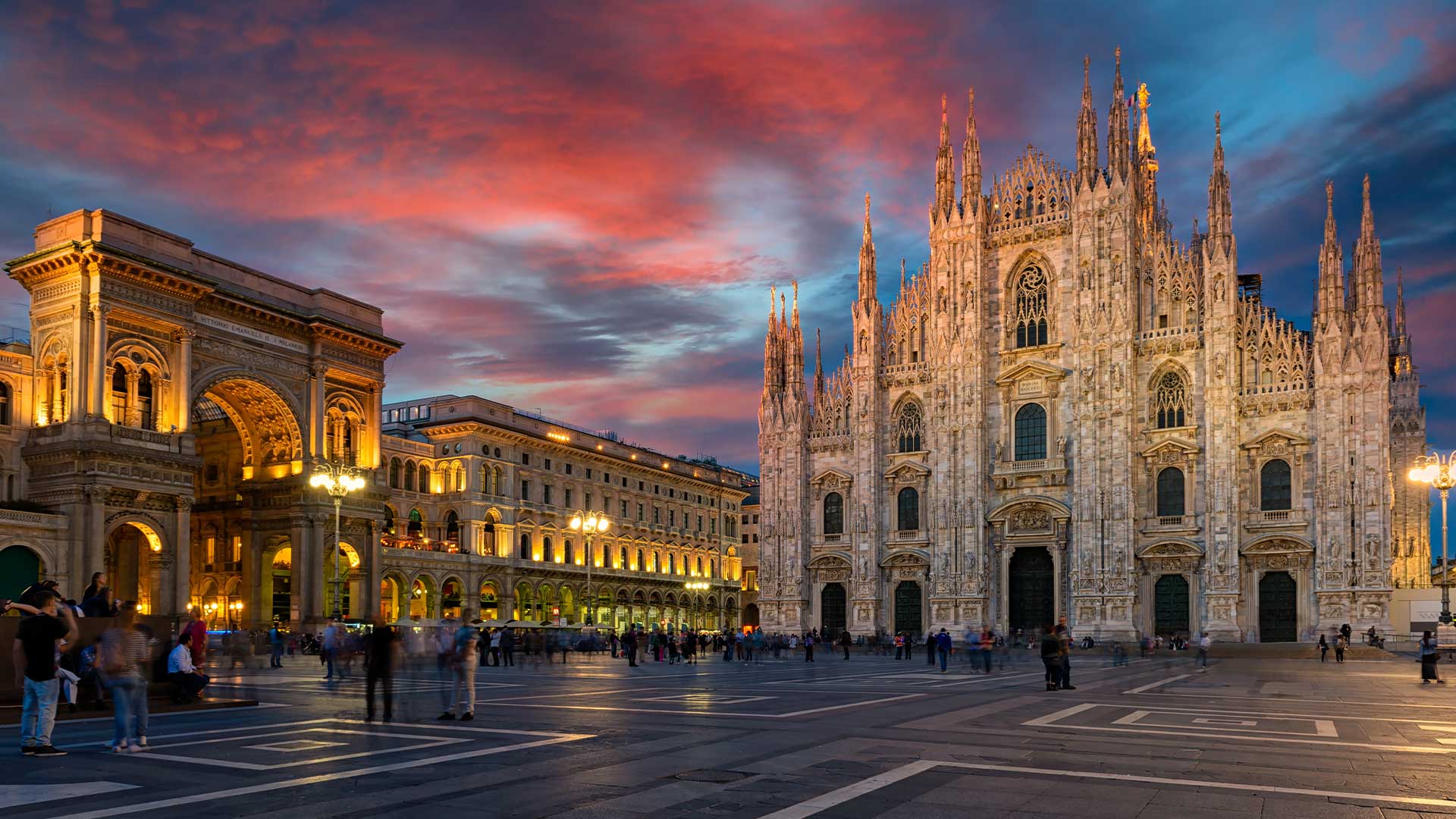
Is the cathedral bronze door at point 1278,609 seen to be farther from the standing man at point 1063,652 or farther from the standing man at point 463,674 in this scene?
the standing man at point 463,674

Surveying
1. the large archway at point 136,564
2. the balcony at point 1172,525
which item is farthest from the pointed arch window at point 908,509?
the large archway at point 136,564

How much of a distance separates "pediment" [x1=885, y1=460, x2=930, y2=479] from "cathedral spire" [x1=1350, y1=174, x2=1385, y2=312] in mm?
21988

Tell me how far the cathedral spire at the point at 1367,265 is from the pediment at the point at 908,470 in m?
22.0

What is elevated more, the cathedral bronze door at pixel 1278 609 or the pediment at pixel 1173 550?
the pediment at pixel 1173 550

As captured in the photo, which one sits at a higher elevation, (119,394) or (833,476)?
(119,394)

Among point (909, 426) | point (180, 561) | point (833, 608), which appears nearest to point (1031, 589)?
point (909, 426)

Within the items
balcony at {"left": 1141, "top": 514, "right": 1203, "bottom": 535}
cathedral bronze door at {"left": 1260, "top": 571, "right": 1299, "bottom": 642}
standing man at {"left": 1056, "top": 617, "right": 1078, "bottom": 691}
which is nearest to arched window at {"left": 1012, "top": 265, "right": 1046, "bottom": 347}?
balcony at {"left": 1141, "top": 514, "right": 1203, "bottom": 535}

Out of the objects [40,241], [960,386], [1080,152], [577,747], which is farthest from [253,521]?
[577,747]

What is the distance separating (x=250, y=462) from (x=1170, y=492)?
46.2 meters

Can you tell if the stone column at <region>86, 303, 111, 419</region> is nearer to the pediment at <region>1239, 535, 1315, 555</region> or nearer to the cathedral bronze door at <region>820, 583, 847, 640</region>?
the cathedral bronze door at <region>820, 583, 847, 640</region>

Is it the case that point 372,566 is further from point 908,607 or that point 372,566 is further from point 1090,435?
point 1090,435

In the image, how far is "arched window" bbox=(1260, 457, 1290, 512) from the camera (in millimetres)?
51938

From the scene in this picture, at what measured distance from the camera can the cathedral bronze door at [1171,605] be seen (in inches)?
2120

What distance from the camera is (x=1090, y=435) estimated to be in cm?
5584
